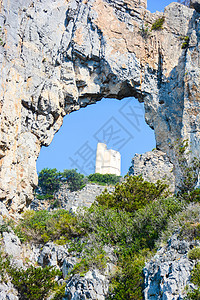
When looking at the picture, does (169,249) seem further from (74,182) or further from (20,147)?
(74,182)

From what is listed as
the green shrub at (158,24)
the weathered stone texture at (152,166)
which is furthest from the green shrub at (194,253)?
the green shrub at (158,24)

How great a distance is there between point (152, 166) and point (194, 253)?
1144cm

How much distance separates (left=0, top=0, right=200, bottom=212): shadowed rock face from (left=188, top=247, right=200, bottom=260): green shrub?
362 inches

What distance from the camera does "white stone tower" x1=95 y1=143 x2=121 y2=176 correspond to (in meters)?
52.5

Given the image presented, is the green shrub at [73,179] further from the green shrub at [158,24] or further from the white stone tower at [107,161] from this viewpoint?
the green shrub at [158,24]

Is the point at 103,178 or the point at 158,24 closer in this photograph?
the point at 158,24

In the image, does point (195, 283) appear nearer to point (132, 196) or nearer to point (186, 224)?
point (186, 224)

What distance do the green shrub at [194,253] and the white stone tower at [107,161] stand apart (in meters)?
40.8

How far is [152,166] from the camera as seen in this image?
22.2 m

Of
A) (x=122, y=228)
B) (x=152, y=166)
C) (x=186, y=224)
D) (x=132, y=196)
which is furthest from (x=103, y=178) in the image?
(x=186, y=224)

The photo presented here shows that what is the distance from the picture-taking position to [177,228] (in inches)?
503

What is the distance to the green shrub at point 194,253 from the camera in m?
10.9

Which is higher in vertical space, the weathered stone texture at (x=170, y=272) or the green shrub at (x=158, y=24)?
the green shrub at (x=158, y=24)

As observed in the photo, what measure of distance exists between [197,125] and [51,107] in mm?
8335
